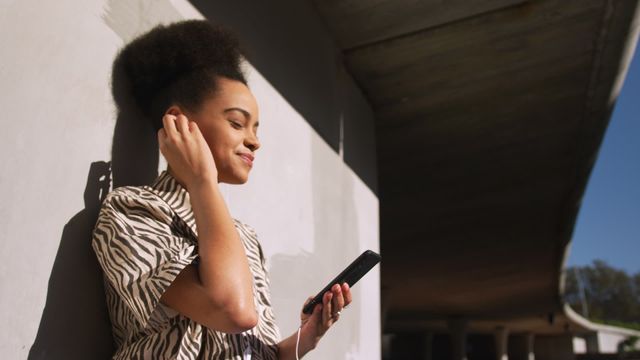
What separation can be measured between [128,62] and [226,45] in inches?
14.6

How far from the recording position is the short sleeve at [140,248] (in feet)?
4.68

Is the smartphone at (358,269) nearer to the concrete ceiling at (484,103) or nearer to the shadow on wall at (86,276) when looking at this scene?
the shadow on wall at (86,276)

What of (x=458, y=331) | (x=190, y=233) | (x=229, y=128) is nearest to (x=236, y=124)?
(x=229, y=128)

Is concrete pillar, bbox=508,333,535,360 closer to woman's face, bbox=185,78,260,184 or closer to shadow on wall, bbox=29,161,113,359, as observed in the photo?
woman's face, bbox=185,78,260,184

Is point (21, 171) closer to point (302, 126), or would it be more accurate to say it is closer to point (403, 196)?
point (302, 126)

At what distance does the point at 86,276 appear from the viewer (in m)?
1.72

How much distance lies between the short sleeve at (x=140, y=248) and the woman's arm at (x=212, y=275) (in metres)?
0.06

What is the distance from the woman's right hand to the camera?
159 centimetres

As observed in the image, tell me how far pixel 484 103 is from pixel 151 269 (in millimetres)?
5589

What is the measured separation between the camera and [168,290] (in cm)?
146

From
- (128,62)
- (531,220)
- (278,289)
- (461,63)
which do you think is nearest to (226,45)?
(128,62)

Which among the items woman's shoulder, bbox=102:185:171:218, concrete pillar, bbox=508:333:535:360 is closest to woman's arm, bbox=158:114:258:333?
woman's shoulder, bbox=102:185:171:218

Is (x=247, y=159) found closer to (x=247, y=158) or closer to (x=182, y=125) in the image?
(x=247, y=158)

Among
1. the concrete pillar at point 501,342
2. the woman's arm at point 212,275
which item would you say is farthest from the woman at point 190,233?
the concrete pillar at point 501,342
